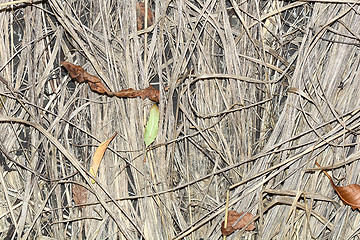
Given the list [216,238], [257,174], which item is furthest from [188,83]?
[216,238]

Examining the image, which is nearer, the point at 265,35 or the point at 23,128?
the point at 265,35

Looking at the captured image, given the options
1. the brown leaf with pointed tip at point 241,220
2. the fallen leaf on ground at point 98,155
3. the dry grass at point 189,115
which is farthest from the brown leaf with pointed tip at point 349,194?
the fallen leaf on ground at point 98,155

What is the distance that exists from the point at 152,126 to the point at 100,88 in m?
0.21

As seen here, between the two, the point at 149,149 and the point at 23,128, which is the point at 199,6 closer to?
the point at 149,149

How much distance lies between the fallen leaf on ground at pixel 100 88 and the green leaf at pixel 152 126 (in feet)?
0.12

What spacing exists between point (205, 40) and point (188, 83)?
0.52ft

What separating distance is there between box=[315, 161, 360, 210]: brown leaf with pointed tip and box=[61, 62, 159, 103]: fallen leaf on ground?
2.02 ft

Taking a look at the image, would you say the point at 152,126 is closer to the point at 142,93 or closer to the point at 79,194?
the point at 142,93

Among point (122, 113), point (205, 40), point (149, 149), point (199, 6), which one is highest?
point (199, 6)

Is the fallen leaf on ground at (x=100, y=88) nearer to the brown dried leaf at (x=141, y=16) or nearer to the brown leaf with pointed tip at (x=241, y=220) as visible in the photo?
the brown dried leaf at (x=141, y=16)

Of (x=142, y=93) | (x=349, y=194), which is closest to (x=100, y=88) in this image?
(x=142, y=93)

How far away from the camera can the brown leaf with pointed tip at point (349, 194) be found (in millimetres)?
1183

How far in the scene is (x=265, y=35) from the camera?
1257 millimetres

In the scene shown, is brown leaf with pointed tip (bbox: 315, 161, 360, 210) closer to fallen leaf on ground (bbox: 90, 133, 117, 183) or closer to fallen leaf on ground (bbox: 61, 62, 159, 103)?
fallen leaf on ground (bbox: 61, 62, 159, 103)
